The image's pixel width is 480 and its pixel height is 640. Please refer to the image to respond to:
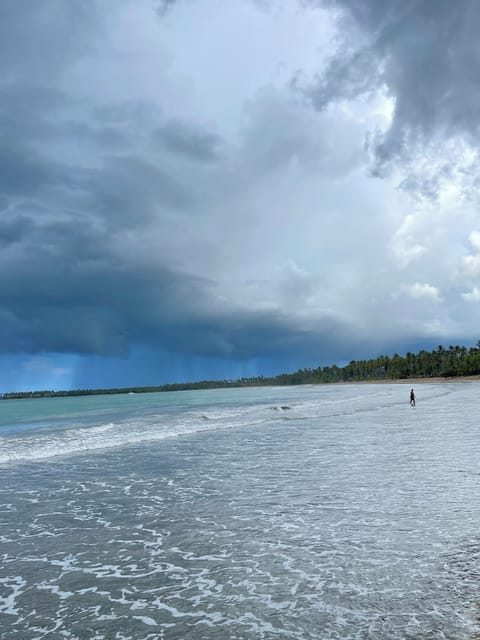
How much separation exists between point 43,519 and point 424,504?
35.1 feet

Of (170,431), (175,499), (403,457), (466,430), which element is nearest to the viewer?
(175,499)

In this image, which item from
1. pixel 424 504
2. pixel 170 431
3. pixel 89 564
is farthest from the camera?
pixel 170 431

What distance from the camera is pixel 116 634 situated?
6.76 meters

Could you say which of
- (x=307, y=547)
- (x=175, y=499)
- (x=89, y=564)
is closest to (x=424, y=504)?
(x=307, y=547)

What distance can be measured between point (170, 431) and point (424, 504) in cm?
2858

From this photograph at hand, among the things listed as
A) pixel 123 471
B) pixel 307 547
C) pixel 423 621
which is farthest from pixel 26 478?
pixel 423 621

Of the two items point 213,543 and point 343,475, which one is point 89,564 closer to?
point 213,543

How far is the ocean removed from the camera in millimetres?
7008

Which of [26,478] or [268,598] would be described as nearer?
[268,598]

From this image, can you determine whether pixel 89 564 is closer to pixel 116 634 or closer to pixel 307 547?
pixel 116 634

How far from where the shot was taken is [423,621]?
21.9 ft

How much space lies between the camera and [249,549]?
33.3ft

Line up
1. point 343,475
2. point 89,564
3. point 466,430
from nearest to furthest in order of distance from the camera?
point 89,564 < point 343,475 < point 466,430

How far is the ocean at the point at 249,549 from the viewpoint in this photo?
23.0 ft
